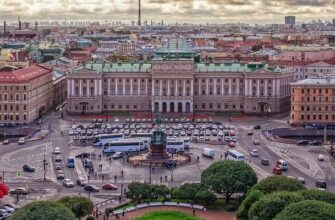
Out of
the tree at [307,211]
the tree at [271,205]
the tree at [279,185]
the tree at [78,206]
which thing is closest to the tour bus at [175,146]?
the tree at [279,185]

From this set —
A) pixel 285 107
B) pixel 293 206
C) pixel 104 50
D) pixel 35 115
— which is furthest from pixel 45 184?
pixel 104 50

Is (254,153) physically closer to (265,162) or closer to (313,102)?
(265,162)

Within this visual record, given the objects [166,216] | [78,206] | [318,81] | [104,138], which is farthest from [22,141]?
[318,81]

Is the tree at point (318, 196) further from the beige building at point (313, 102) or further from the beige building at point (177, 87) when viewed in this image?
the beige building at point (177, 87)

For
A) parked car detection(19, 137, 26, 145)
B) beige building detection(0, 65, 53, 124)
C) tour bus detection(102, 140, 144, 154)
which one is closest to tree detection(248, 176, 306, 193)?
tour bus detection(102, 140, 144, 154)

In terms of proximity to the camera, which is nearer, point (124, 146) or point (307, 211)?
point (307, 211)

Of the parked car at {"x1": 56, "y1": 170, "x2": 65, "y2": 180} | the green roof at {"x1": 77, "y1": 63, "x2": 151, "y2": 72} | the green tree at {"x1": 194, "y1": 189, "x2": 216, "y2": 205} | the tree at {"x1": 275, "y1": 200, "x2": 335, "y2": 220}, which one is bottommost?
the parked car at {"x1": 56, "y1": 170, "x2": 65, "y2": 180}

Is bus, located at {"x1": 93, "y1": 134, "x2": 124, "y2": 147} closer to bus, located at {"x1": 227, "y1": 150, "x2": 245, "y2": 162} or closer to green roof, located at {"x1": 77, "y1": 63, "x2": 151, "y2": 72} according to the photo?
bus, located at {"x1": 227, "y1": 150, "x2": 245, "y2": 162}
